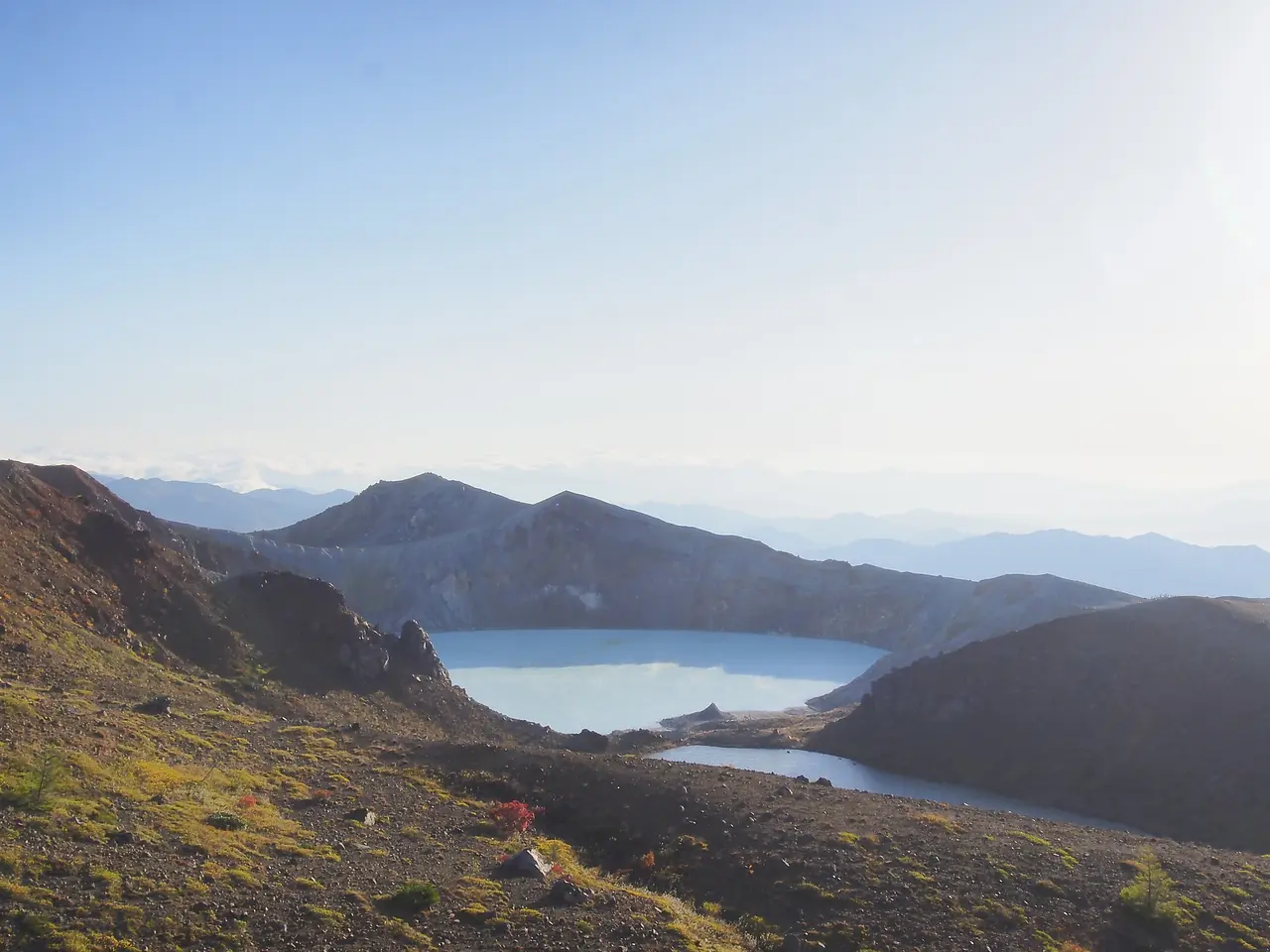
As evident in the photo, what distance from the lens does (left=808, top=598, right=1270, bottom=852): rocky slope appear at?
131ft

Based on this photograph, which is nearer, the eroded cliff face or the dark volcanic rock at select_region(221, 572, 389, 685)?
the eroded cliff face

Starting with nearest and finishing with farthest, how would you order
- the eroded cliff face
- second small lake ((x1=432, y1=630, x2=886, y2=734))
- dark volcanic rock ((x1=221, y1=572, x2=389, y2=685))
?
the eroded cliff face → dark volcanic rock ((x1=221, y1=572, x2=389, y2=685)) → second small lake ((x1=432, y1=630, x2=886, y2=734))

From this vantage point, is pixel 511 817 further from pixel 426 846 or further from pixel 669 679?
pixel 669 679

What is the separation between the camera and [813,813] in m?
25.5

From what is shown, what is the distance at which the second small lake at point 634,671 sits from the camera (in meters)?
70.7

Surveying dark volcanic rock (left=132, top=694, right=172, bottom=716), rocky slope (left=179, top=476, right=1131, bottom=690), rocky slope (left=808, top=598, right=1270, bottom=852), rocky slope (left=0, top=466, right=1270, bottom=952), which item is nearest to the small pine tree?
rocky slope (left=0, top=466, right=1270, bottom=952)

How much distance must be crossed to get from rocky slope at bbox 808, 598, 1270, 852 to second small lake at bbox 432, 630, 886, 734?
62.0ft

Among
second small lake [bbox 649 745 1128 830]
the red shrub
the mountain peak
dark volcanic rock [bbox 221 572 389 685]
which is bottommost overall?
second small lake [bbox 649 745 1128 830]

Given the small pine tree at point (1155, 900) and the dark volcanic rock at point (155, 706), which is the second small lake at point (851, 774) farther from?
the dark volcanic rock at point (155, 706)

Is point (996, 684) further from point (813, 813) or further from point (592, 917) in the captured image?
point (592, 917)

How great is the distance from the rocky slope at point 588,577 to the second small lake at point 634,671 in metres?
3.02

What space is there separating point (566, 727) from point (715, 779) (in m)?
35.1

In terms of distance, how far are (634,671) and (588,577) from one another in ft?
85.7

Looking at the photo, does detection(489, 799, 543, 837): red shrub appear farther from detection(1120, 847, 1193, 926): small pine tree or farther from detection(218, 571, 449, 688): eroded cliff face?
detection(218, 571, 449, 688): eroded cliff face
